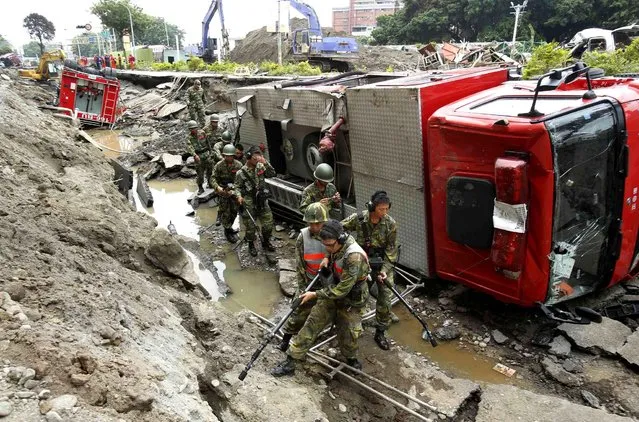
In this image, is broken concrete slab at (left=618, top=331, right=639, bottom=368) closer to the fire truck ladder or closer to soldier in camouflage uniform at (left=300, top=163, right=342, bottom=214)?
soldier in camouflage uniform at (left=300, top=163, right=342, bottom=214)

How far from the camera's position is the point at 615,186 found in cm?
381

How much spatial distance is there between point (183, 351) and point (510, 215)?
2.74m

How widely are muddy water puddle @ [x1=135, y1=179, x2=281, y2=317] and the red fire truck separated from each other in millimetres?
6663

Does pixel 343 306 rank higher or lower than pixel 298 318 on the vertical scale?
higher

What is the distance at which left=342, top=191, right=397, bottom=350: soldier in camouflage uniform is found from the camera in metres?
4.27

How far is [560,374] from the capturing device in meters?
3.77

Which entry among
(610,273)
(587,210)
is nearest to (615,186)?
(587,210)

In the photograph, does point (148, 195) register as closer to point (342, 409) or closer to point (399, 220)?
point (399, 220)

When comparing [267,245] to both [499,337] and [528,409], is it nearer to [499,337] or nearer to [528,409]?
[499,337]

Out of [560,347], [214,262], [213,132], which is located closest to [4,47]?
[213,132]

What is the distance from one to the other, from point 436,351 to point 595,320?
1.45 meters

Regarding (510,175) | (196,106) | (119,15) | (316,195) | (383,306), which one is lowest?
(383,306)

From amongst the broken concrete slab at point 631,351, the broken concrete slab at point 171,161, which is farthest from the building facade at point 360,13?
the broken concrete slab at point 631,351

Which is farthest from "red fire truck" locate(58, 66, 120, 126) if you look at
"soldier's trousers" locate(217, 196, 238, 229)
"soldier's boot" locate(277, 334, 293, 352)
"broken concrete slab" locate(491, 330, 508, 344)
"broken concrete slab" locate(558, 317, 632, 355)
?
"broken concrete slab" locate(558, 317, 632, 355)
